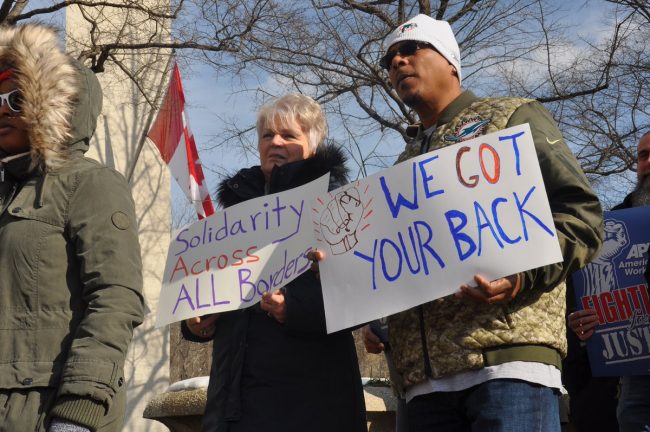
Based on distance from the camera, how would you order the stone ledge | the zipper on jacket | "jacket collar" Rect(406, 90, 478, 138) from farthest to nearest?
the stone ledge, "jacket collar" Rect(406, 90, 478, 138), the zipper on jacket

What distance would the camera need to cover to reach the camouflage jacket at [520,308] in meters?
2.50

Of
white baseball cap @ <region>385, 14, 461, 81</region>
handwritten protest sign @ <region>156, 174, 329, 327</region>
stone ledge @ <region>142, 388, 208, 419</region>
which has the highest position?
white baseball cap @ <region>385, 14, 461, 81</region>

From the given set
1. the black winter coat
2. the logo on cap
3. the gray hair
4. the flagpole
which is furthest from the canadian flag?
the logo on cap

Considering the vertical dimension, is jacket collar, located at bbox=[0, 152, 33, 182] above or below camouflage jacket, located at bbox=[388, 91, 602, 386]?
above

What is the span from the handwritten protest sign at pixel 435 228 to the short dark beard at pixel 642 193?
6.98 ft

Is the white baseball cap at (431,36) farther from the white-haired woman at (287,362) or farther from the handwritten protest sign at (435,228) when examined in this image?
the white-haired woman at (287,362)

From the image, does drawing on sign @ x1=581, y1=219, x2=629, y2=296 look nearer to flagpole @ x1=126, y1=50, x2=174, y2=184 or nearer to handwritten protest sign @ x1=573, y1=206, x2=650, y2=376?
handwritten protest sign @ x1=573, y1=206, x2=650, y2=376

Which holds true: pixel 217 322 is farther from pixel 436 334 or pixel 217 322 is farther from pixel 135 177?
pixel 135 177

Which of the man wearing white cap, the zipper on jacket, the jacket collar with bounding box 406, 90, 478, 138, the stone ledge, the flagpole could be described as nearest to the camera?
the man wearing white cap

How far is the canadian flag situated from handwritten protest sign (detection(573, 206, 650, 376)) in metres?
5.25

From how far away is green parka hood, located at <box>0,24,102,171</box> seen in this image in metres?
2.76

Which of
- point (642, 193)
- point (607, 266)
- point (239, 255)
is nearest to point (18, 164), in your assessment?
point (239, 255)

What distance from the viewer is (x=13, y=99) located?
2830mm

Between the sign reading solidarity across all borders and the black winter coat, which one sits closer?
the sign reading solidarity across all borders
